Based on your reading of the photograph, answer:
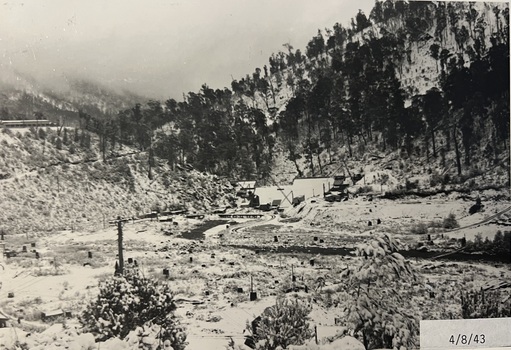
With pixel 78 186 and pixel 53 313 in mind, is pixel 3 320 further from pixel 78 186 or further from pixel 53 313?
pixel 78 186

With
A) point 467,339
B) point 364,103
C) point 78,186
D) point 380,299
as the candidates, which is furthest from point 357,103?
point 78,186

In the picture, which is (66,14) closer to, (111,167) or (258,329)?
(111,167)

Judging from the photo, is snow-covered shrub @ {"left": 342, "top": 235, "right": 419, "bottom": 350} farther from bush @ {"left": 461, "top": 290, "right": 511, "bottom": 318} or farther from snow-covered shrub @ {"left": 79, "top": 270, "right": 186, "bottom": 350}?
snow-covered shrub @ {"left": 79, "top": 270, "right": 186, "bottom": 350}

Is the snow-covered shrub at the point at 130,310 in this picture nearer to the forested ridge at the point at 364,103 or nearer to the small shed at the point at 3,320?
the small shed at the point at 3,320

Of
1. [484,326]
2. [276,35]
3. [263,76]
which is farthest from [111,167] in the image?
[484,326]

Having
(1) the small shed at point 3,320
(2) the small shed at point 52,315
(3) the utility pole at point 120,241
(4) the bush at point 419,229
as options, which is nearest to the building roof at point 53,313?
(2) the small shed at point 52,315
